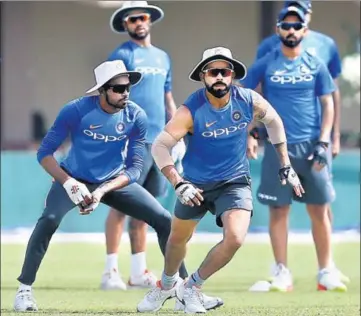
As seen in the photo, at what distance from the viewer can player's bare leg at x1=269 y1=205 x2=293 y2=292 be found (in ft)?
37.0

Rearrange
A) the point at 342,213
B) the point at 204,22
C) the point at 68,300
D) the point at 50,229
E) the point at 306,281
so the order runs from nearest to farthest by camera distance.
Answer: the point at 50,229, the point at 68,300, the point at 306,281, the point at 342,213, the point at 204,22

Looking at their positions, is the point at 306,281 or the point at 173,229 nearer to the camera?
the point at 173,229

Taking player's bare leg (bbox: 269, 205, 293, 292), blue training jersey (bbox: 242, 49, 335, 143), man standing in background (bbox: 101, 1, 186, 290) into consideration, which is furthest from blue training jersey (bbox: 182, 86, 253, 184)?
player's bare leg (bbox: 269, 205, 293, 292)

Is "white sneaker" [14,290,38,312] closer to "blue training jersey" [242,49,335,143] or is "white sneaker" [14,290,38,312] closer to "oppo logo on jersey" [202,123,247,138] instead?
"oppo logo on jersey" [202,123,247,138]

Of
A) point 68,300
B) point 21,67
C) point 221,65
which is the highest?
point 21,67

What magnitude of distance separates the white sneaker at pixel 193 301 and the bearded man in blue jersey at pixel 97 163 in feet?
2.59

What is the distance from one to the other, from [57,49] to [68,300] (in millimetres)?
12982

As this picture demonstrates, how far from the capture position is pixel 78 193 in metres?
9.23

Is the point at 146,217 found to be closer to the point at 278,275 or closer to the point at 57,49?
the point at 278,275

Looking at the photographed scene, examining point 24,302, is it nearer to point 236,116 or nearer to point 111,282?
point 236,116

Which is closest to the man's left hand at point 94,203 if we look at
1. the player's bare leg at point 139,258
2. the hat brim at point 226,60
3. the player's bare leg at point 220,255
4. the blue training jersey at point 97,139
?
the blue training jersey at point 97,139

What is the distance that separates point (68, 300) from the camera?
10.4 m

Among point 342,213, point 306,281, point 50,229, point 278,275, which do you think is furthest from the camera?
point 342,213

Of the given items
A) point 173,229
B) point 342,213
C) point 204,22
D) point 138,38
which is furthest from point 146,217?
point 204,22
